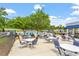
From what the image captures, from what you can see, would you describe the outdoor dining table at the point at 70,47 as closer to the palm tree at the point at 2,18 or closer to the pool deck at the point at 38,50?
the pool deck at the point at 38,50

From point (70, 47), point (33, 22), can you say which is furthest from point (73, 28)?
point (33, 22)

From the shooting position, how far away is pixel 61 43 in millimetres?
3023

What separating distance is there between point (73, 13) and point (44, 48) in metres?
0.66

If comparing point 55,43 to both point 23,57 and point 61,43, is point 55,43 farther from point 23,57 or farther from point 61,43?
point 23,57

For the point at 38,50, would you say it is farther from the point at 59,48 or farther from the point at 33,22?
the point at 33,22

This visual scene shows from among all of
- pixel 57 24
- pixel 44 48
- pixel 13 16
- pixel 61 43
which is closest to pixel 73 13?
pixel 57 24

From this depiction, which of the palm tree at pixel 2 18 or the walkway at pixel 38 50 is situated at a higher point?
the palm tree at pixel 2 18

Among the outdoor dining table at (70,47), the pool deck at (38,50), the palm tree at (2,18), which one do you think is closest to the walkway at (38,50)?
the pool deck at (38,50)

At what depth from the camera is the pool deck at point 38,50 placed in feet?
9.82

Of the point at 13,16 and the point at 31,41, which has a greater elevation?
the point at 13,16

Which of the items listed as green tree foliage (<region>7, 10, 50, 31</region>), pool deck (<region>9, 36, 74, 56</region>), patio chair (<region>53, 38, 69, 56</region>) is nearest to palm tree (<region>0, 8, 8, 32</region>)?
green tree foliage (<region>7, 10, 50, 31</region>)

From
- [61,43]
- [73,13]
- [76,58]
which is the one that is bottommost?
[76,58]

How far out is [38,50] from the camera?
9.86ft

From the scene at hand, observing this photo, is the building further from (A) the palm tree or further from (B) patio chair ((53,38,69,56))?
(A) the palm tree
